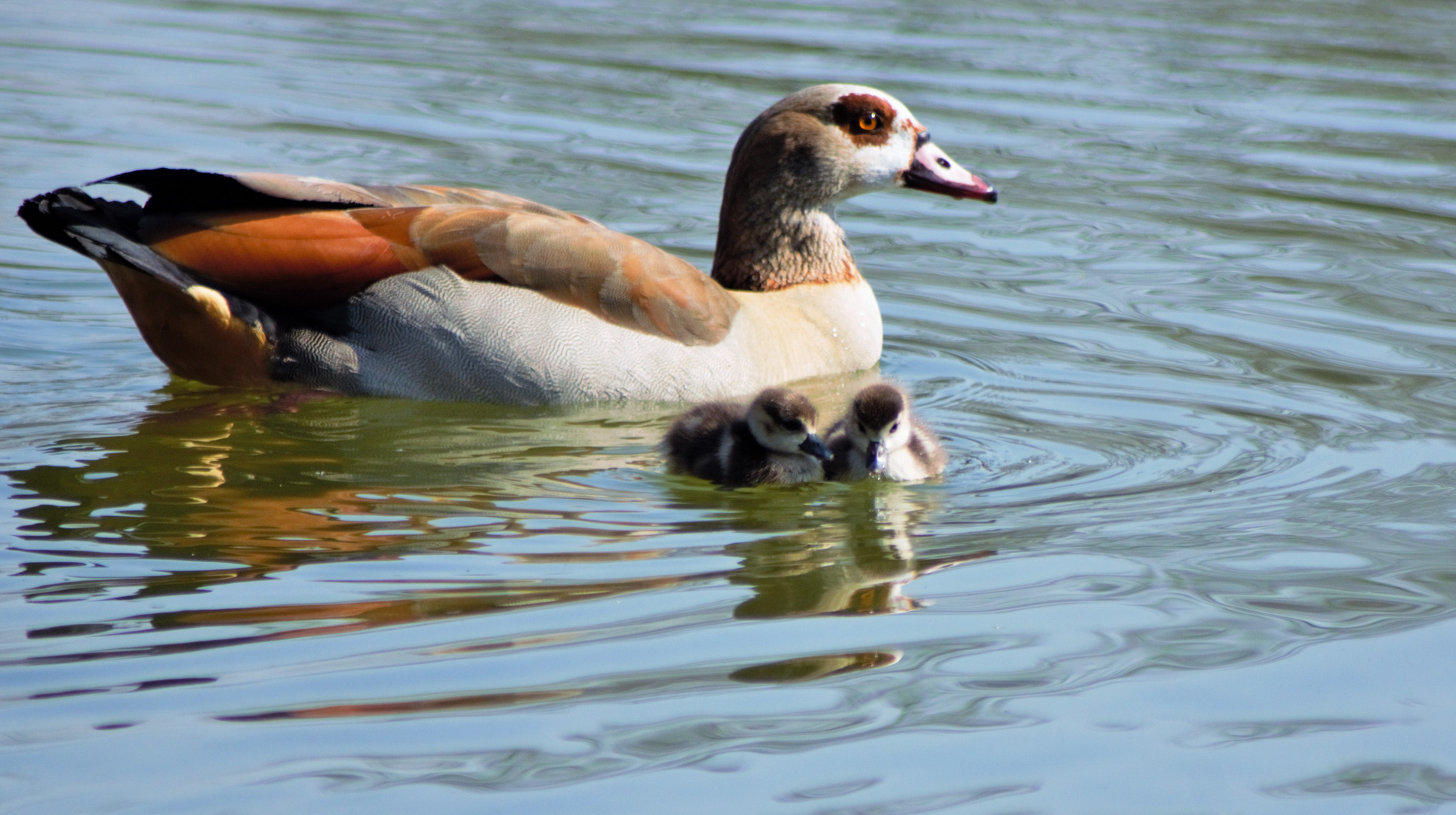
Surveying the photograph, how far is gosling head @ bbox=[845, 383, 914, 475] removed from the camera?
624 cm

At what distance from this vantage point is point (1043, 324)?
28.4ft

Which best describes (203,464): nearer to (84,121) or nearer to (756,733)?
(756,733)

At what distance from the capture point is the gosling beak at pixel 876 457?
6262 mm

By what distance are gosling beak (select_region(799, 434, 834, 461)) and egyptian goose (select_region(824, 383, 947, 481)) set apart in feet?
0.42

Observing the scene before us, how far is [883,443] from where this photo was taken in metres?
6.30

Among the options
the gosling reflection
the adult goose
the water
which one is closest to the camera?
the water

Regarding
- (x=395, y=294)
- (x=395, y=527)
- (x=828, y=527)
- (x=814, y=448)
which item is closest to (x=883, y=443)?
(x=814, y=448)

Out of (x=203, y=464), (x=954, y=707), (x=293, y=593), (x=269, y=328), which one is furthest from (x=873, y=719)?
(x=269, y=328)

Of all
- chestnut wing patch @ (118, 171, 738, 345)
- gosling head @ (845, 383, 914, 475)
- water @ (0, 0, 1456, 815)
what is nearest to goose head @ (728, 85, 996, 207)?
water @ (0, 0, 1456, 815)

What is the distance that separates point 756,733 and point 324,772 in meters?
0.99

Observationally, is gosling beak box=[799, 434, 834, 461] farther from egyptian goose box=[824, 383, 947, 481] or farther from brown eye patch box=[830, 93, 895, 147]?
brown eye patch box=[830, 93, 895, 147]

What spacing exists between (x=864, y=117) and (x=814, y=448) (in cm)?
251

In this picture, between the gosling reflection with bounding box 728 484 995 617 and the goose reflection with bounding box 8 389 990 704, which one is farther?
the gosling reflection with bounding box 728 484 995 617

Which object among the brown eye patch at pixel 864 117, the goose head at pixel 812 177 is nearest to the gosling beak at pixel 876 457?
the goose head at pixel 812 177
